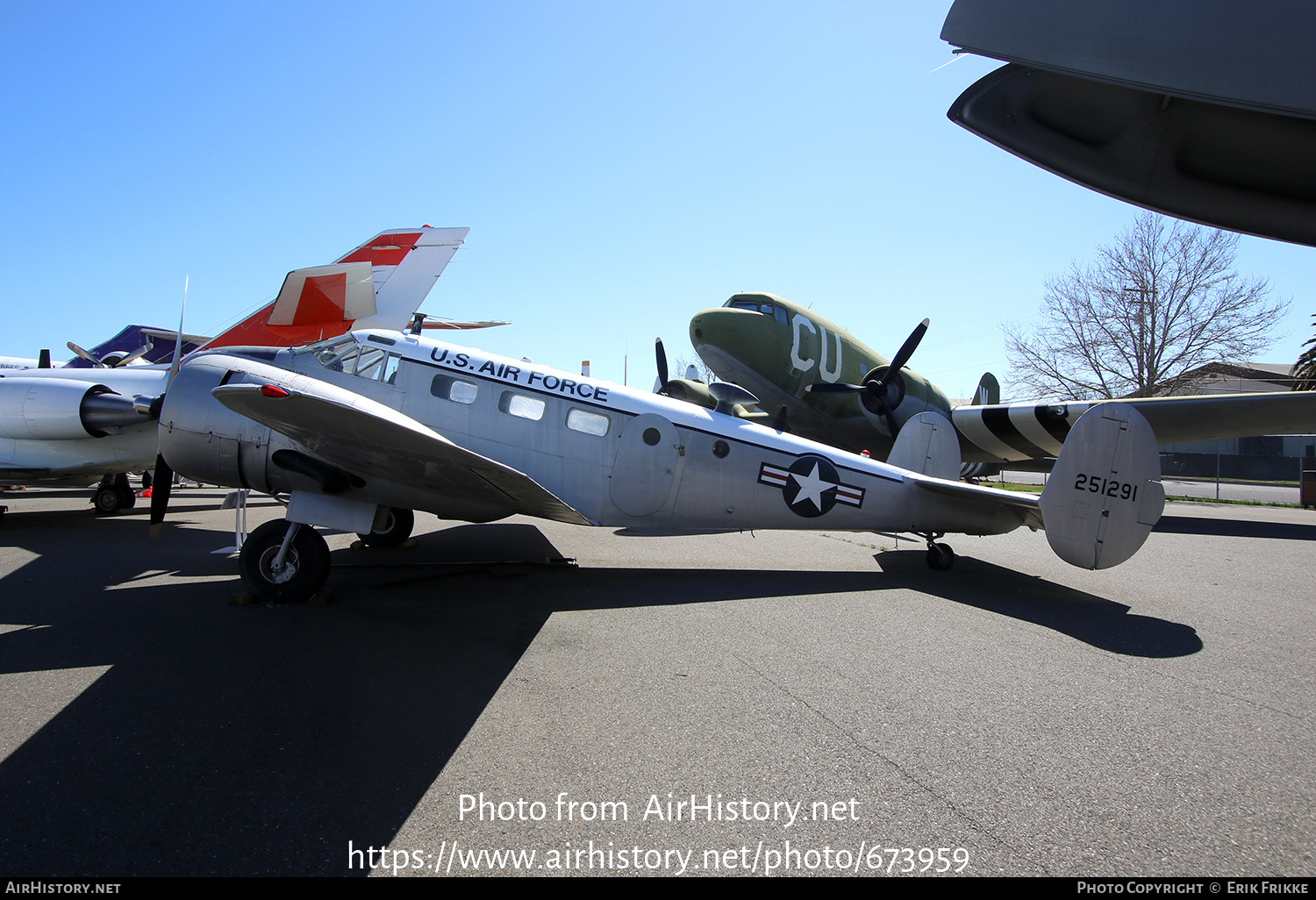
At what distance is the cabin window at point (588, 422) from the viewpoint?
7.15m

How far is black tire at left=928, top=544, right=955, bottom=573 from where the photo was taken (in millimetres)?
8344

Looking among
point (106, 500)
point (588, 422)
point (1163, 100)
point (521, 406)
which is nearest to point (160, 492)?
point (521, 406)

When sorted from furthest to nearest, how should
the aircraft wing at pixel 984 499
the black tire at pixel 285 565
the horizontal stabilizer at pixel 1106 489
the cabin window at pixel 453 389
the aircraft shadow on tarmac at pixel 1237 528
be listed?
1. the aircraft shadow on tarmac at pixel 1237 528
2. the aircraft wing at pixel 984 499
3. the cabin window at pixel 453 389
4. the horizontal stabilizer at pixel 1106 489
5. the black tire at pixel 285 565

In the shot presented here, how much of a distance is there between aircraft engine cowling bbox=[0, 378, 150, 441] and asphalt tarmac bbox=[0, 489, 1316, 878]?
4.58 metres

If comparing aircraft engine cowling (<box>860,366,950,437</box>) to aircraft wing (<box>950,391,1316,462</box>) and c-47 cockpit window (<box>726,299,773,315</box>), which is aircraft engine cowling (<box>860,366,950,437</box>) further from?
c-47 cockpit window (<box>726,299,773,315</box>)

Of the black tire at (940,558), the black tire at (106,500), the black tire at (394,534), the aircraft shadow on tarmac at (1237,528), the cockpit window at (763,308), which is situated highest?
the cockpit window at (763,308)

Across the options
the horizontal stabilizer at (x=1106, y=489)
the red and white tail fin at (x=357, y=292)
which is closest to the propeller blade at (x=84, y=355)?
the red and white tail fin at (x=357, y=292)

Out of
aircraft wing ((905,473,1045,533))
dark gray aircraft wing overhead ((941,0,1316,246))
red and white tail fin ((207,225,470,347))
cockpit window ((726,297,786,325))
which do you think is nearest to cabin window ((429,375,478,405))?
aircraft wing ((905,473,1045,533))

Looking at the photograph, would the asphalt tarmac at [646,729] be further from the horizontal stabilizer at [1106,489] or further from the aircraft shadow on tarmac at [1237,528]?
the aircraft shadow on tarmac at [1237,528]

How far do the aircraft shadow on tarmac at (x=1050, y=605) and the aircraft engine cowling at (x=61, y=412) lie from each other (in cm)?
1247

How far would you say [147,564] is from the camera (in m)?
7.69

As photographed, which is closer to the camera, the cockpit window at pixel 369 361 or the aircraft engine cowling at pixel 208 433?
the aircraft engine cowling at pixel 208 433

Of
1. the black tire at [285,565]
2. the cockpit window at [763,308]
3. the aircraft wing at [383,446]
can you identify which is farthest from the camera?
the cockpit window at [763,308]

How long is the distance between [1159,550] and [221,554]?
14.0 metres
